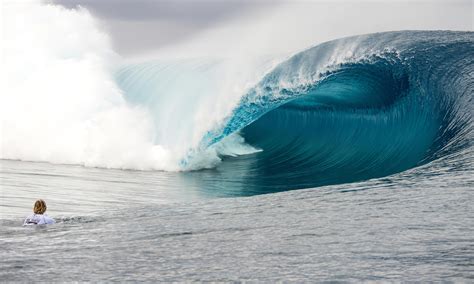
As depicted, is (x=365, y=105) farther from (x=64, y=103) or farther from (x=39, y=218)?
(x=39, y=218)

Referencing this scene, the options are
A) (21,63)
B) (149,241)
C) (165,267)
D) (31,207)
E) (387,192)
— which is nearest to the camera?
(165,267)

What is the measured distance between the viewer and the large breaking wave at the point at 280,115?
40.5 ft

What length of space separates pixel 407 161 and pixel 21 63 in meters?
10.2

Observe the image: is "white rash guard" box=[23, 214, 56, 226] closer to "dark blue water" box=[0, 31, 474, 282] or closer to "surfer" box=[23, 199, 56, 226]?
"surfer" box=[23, 199, 56, 226]

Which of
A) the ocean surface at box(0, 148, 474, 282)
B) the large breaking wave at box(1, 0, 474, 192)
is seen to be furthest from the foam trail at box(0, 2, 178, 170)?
the ocean surface at box(0, 148, 474, 282)

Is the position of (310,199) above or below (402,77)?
below

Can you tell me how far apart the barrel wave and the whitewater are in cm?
3

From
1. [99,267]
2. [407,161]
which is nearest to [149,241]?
[99,267]

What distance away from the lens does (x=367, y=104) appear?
49.2ft

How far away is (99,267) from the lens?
219 inches

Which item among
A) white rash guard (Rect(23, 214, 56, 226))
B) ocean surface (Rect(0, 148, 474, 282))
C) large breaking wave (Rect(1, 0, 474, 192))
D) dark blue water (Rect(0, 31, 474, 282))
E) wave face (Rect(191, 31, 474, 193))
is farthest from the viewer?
large breaking wave (Rect(1, 0, 474, 192))

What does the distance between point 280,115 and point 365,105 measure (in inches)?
90.3

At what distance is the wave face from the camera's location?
11.8 m

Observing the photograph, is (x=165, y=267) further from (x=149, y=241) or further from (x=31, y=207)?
(x=31, y=207)
